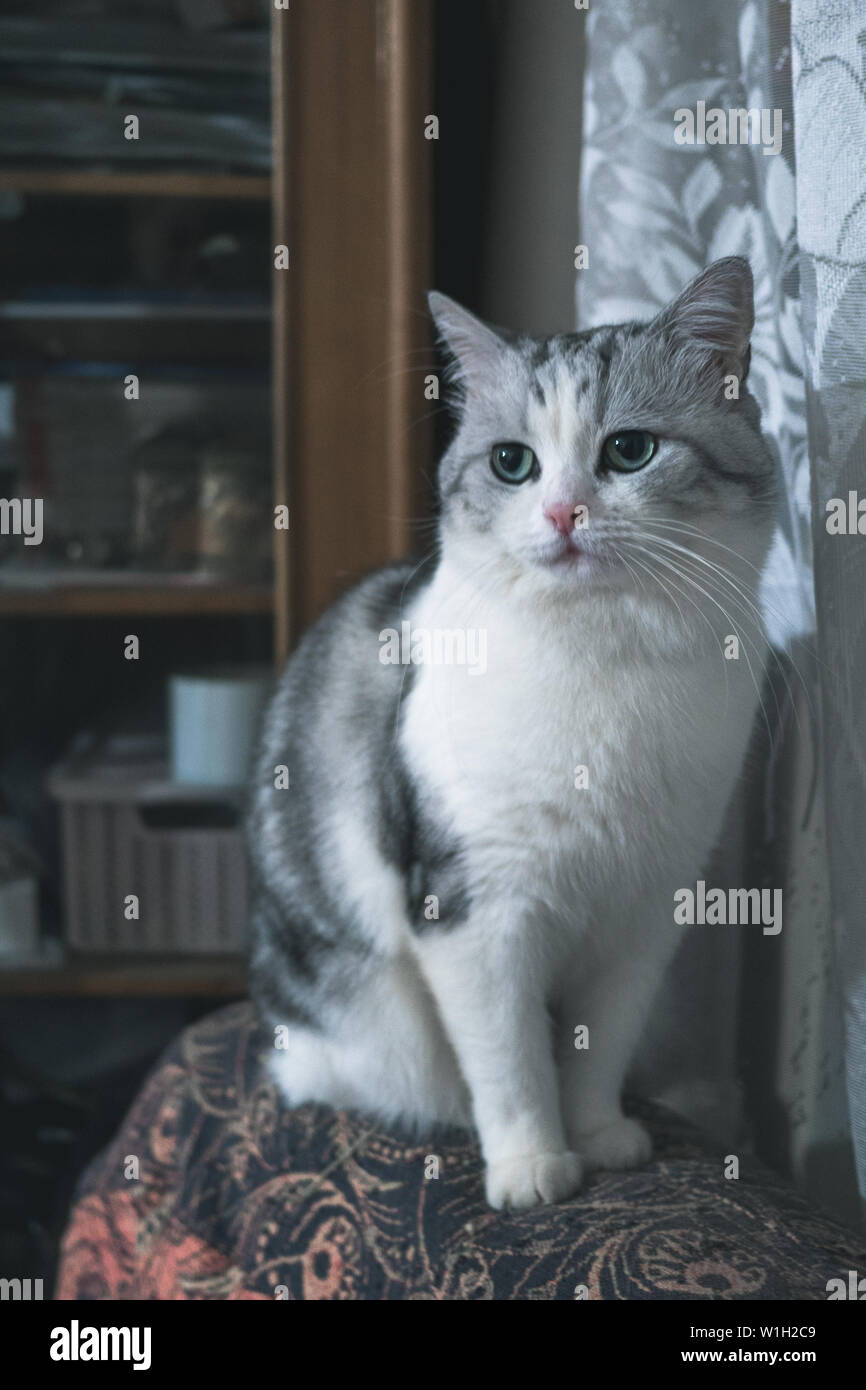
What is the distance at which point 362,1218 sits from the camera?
32.8 inches

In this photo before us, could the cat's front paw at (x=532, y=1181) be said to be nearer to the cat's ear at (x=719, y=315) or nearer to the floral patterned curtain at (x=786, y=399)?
the floral patterned curtain at (x=786, y=399)

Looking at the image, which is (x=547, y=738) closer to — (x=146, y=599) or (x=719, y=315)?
(x=719, y=315)

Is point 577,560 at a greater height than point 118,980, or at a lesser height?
greater

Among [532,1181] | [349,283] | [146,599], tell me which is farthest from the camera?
[146,599]

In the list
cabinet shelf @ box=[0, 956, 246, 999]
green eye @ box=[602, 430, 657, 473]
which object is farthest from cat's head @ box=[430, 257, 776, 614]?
cabinet shelf @ box=[0, 956, 246, 999]

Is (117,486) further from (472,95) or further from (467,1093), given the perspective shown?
(467,1093)

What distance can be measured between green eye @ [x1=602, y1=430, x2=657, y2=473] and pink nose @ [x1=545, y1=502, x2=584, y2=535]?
0.17 ft

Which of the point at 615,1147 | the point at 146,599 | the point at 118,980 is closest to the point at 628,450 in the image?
the point at 615,1147

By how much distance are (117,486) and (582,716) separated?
3.08ft

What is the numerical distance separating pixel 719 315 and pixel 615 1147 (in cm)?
62

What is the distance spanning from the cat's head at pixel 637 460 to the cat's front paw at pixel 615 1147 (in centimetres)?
44

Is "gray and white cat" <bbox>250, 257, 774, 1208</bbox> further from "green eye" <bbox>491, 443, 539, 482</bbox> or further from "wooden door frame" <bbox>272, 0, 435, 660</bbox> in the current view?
"wooden door frame" <bbox>272, 0, 435, 660</bbox>

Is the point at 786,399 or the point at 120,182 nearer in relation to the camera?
the point at 786,399
